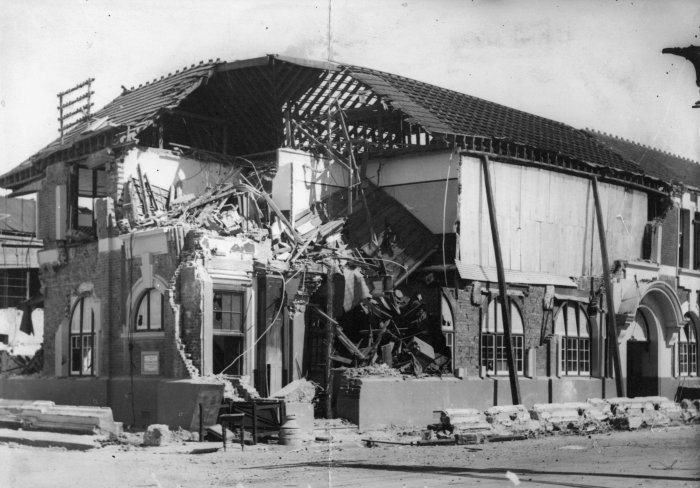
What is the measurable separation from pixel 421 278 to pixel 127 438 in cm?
958

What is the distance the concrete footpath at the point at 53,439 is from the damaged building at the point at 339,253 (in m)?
2.68

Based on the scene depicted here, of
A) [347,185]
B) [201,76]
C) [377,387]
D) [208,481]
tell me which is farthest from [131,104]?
[208,481]

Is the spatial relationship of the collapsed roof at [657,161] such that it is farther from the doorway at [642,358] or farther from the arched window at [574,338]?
the arched window at [574,338]

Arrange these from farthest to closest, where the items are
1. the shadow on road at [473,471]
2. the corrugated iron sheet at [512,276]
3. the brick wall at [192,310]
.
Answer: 1. the corrugated iron sheet at [512,276]
2. the brick wall at [192,310]
3. the shadow on road at [473,471]

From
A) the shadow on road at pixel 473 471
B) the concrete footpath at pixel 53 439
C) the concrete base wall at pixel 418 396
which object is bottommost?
the concrete footpath at pixel 53 439

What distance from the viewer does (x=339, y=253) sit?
27188 millimetres

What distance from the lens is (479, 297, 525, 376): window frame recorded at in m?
28.9

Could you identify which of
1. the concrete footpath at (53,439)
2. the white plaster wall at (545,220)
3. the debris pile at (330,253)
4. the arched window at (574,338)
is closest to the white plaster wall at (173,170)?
the debris pile at (330,253)

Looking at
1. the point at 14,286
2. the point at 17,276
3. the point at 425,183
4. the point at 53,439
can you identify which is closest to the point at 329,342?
the point at 425,183

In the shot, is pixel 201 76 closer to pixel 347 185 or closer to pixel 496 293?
pixel 347 185

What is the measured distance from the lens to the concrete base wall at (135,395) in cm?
2309

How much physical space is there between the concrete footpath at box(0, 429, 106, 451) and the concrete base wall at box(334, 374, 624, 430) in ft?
19.8

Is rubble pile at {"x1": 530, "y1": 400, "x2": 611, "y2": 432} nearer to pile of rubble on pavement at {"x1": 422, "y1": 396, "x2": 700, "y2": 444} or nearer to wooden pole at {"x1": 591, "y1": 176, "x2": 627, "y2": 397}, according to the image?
pile of rubble on pavement at {"x1": 422, "y1": 396, "x2": 700, "y2": 444}

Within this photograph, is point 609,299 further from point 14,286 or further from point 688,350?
point 14,286
